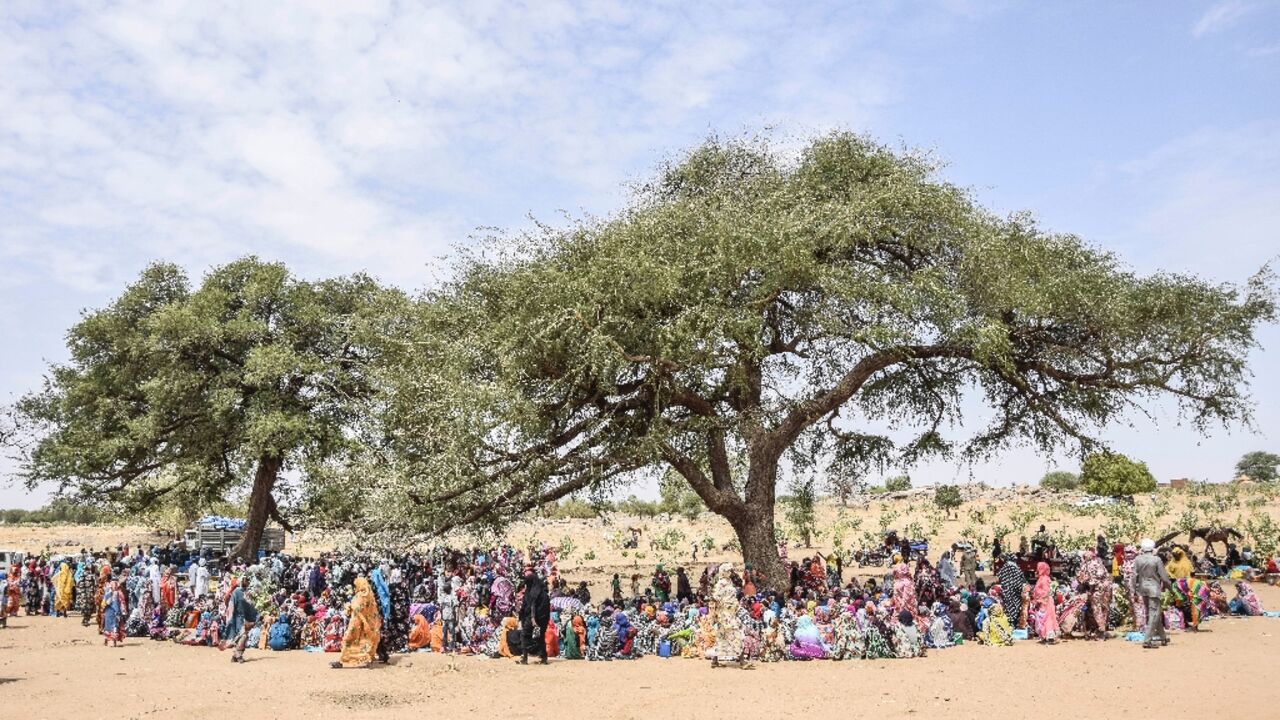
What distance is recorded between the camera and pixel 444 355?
1842cm

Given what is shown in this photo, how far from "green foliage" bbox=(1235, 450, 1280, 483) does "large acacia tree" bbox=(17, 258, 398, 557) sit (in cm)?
9281

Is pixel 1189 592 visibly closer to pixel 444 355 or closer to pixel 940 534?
pixel 444 355

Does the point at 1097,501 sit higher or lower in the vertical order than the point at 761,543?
higher

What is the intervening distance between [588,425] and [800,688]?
7874 millimetres

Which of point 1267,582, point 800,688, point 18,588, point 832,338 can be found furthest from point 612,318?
point 1267,582

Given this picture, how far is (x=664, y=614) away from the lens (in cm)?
1673

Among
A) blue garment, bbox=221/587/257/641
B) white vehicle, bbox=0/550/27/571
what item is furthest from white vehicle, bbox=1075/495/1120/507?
white vehicle, bbox=0/550/27/571

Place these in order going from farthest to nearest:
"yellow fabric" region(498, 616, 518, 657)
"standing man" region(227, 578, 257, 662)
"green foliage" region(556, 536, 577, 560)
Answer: "green foliage" region(556, 536, 577, 560) → "yellow fabric" region(498, 616, 518, 657) → "standing man" region(227, 578, 257, 662)

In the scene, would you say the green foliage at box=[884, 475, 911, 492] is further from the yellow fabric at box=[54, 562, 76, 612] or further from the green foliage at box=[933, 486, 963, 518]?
the yellow fabric at box=[54, 562, 76, 612]

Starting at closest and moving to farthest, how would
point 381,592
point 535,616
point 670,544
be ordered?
point 535,616 → point 381,592 → point 670,544

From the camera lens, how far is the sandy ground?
11.3 metres

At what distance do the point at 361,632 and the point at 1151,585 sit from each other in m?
12.7

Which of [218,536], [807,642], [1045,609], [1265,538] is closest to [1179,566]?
[1045,609]

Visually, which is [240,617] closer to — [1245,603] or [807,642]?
[807,642]
